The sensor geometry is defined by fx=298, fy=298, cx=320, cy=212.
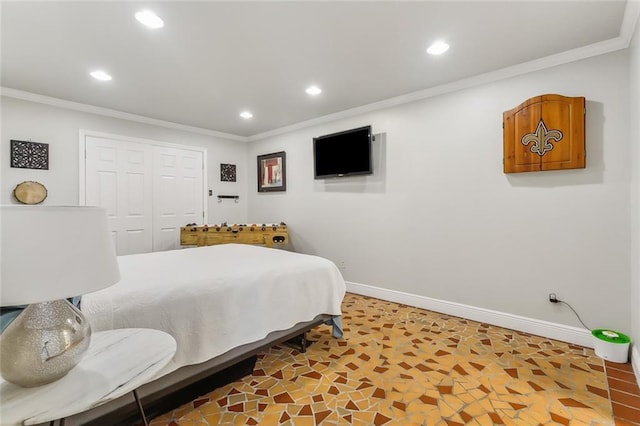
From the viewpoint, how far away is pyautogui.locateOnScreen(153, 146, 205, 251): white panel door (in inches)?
185

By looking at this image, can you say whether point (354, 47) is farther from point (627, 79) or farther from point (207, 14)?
point (627, 79)

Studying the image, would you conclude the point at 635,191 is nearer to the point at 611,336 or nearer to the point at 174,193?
the point at 611,336

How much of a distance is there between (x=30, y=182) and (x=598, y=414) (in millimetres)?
5592

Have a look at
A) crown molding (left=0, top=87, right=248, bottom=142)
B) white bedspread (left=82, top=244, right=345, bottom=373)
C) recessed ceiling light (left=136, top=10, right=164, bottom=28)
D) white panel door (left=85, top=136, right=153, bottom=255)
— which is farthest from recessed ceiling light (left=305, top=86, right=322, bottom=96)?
white panel door (left=85, top=136, right=153, bottom=255)

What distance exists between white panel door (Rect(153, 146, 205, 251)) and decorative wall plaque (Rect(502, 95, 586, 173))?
4.55 metres

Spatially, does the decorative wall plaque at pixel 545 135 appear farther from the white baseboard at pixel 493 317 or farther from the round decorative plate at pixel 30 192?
the round decorative plate at pixel 30 192

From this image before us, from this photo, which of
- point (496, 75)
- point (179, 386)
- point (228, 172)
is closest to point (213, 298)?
point (179, 386)

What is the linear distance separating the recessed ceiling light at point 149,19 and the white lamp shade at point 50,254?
6.11 ft

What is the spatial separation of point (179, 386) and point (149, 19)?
2.47 m

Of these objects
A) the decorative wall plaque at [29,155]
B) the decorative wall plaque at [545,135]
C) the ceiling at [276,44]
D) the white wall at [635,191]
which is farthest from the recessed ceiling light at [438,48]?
the decorative wall plaque at [29,155]

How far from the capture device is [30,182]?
3.55 meters

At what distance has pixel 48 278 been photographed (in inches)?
32.0

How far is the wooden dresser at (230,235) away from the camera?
460 cm

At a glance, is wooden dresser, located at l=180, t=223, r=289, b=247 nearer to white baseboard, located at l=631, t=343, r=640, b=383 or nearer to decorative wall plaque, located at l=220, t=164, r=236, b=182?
decorative wall plaque, located at l=220, t=164, r=236, b=182
